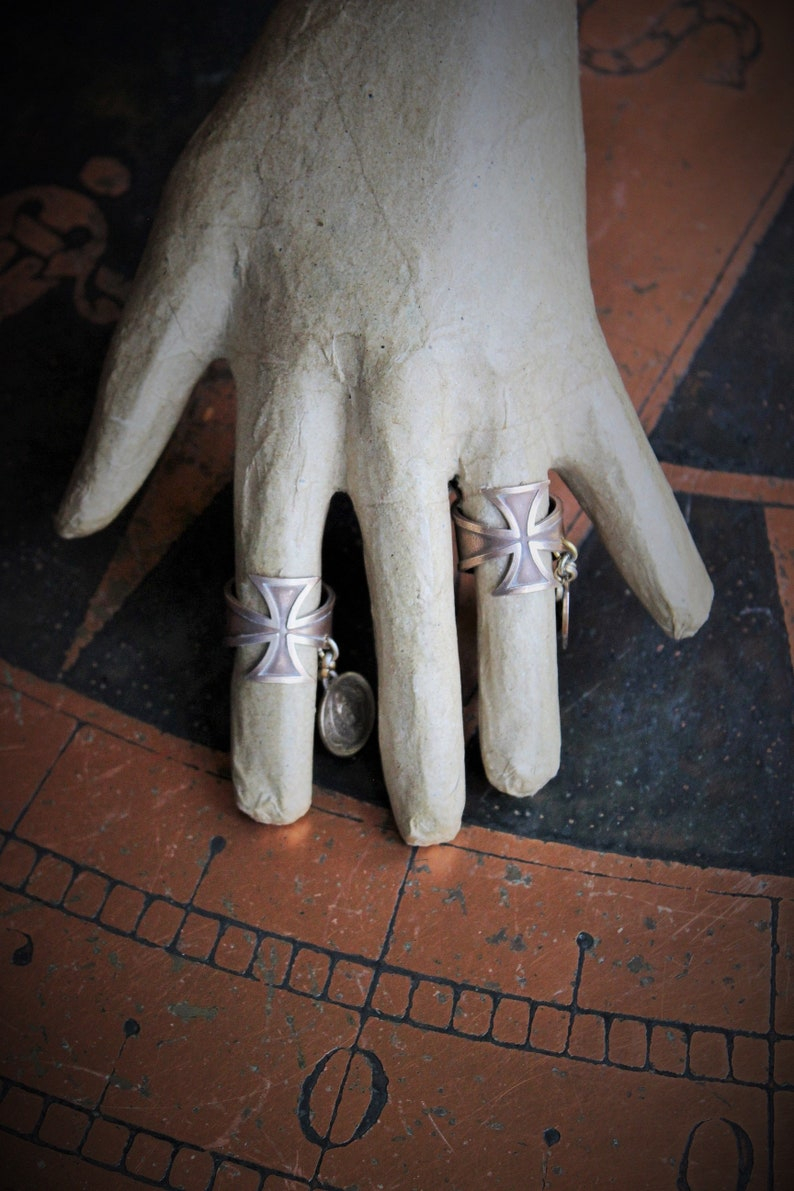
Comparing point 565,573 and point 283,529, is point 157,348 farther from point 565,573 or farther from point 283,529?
point 565,573

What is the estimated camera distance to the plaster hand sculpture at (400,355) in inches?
38.3

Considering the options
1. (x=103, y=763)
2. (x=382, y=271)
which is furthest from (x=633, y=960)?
(x=382, y=271)

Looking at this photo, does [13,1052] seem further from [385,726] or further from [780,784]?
[780,784]

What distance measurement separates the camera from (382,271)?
970mm

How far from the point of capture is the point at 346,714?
109 cm

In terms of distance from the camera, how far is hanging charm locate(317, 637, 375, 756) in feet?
3.54

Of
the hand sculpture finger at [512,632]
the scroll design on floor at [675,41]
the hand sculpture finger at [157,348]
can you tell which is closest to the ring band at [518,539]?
the hand sculpture finger at [512,632]

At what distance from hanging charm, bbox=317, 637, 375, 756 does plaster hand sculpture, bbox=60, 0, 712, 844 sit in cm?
7

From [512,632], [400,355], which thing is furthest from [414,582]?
[400,355]

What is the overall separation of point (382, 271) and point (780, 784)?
2.12 feet

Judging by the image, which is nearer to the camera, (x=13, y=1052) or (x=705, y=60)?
(x=13, y=1052)

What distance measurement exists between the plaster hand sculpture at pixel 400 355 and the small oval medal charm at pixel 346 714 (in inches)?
2.9

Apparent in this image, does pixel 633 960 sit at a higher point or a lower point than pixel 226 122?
lower

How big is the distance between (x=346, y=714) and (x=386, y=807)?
0.10 m
